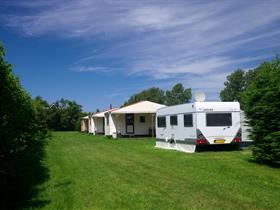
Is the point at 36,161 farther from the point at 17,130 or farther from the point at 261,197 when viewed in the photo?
the point at 261,197

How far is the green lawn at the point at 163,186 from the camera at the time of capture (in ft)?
25.4

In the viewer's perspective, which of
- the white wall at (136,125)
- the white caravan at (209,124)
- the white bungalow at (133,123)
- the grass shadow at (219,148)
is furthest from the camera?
the white wall at (136,125)

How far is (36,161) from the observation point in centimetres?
1483

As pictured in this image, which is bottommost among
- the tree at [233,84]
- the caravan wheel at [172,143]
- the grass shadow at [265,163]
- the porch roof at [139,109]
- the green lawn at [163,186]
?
the green lawn at [163,186]

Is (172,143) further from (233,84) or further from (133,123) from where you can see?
(233,84)

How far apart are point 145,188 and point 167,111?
39.4 ft

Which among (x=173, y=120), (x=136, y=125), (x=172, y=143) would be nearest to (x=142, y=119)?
(x=136, y=125)

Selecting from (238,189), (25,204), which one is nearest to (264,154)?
(238,189)

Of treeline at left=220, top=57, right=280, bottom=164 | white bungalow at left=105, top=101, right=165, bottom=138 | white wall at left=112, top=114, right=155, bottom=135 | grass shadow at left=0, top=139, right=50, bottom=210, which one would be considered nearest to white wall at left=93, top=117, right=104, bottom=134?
white bungalow at left=105, top=101, right=165, bottom=138

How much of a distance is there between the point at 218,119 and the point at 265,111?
5.50 metres

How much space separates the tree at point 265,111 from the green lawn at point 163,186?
57 centimetres

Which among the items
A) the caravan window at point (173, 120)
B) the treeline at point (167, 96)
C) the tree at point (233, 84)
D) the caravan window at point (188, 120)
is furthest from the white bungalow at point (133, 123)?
the treeline at point (167, 96)

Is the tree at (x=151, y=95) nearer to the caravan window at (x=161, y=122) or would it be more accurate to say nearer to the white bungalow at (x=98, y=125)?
the white bungalow at (x=98, y=125)

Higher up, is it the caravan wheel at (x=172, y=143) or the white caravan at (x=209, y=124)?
the white caravan at (x=209, y=124)
